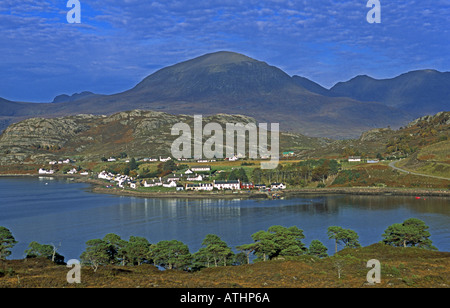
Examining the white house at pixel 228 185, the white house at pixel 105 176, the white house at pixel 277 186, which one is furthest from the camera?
the white house at pixel 105 176

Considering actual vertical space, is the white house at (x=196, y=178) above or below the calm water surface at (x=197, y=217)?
above

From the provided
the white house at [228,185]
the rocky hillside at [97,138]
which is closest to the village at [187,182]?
the white house at [228,185]

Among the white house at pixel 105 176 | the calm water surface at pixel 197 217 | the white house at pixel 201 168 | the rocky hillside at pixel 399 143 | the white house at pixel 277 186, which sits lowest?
the calm water surface at pixel 197 217

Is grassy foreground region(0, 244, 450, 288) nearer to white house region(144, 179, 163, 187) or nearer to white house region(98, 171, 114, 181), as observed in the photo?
white house region(144, 179, 163, 187)

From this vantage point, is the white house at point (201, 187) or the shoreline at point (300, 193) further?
the white house at point (201, 187)

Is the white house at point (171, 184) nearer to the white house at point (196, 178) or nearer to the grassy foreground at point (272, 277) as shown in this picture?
the white house at point (196, 178)
